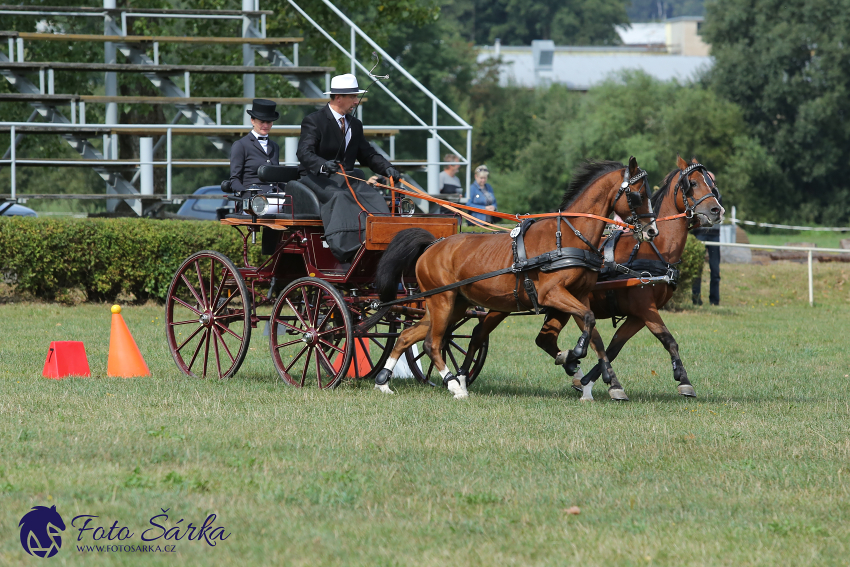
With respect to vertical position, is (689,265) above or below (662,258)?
below

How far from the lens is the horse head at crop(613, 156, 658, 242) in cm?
792

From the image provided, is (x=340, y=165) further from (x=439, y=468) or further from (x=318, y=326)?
(x=439, y=468)

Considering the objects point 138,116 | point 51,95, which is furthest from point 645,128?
point 51,95

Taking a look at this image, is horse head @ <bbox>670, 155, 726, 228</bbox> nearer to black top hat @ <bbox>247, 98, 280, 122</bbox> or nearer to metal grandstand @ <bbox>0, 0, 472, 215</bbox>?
black top hat @ <bbox>247, 98, 280, 122</bbox>

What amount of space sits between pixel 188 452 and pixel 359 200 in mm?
3215

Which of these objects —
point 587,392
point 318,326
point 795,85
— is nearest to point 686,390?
point 587,392

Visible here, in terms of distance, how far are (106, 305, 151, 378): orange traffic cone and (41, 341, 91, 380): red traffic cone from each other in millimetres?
231

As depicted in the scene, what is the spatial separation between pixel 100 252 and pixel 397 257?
24.8 feet

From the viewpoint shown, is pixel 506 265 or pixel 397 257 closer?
pixel 506 265

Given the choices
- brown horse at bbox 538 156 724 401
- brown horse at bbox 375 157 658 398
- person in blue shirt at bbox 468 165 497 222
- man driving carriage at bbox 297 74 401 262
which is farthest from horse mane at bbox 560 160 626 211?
person in blue shirt at bbox 468 165 497 222

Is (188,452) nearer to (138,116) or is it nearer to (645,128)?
(138,116)

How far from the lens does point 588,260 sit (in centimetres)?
787

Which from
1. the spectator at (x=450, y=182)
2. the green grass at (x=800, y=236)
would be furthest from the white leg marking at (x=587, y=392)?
the green grass at (x=800, y=236)

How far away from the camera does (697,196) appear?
8672 millimetres
